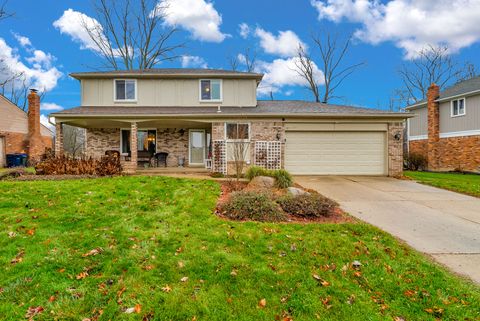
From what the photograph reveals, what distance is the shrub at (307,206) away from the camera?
5.75 meters

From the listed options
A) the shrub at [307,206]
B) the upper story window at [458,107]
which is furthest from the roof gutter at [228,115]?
the upper story window at [458,107]

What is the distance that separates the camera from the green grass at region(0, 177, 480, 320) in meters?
2.87

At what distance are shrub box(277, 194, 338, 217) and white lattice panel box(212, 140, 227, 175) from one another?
6.64 meters

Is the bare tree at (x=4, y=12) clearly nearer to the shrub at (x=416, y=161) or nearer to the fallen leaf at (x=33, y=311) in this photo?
the fallen leaf at (x=33, y=311)

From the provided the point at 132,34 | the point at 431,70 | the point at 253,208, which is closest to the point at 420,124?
the point at 431,70

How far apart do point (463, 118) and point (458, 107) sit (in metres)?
0.88

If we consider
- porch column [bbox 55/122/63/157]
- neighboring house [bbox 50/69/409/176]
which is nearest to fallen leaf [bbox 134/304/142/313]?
neighboring house [bbox 50/69/409/176]

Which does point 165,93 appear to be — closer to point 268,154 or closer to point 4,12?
point 268,154

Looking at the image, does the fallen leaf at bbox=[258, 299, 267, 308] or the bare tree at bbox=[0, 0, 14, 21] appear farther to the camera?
the bare tree at bbox=[0, 0, 14, 21]

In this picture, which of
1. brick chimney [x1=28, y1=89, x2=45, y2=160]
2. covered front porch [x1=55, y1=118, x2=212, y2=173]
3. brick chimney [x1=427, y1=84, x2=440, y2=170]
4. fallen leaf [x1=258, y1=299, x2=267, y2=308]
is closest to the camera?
fallen leaf [x1=258, y1=299, x2=267, y2=308]

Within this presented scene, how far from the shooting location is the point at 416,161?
1962 cm

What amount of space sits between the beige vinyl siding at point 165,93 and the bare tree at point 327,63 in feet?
46.0

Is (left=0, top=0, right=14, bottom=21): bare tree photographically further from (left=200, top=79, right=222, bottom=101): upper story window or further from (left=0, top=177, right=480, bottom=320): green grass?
(left=0, top=177, right=480, bottom=320): green grass

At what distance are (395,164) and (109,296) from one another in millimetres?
12921
